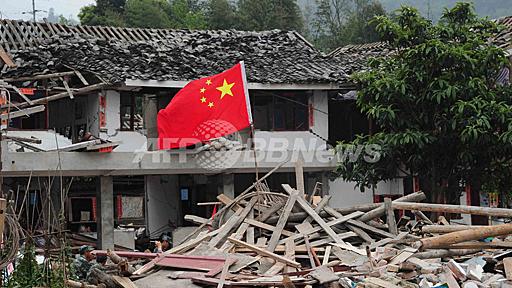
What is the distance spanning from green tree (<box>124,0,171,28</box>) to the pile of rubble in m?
26.4

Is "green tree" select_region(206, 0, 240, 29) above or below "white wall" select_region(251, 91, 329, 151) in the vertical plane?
above

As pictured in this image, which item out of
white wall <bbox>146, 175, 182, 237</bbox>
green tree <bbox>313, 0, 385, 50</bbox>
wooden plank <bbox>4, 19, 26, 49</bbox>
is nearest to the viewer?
wooden plank <bbox>4, 19, 26, 49</bbox>

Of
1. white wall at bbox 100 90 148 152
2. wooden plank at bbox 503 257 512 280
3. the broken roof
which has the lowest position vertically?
wooden plank at bbox 503 257 512 280

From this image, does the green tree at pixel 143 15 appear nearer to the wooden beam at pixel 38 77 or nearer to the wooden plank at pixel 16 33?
the wooden plank at pixel 16 33

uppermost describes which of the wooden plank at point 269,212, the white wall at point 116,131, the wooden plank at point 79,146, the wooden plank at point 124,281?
the white wall at point 116,131

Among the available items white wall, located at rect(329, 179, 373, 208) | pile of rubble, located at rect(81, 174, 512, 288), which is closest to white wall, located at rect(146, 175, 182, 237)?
white wall, located at rect(329, 179, 373, 208)

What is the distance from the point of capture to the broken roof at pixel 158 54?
809 inches

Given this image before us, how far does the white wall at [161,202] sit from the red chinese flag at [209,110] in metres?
5.34

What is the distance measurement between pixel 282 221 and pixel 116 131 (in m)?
9.52

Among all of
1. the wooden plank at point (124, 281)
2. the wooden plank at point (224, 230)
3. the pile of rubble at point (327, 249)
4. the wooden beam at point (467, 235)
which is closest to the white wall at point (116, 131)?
the pile of rubble at point (327, 249)

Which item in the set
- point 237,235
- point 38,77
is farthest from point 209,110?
point 237,235

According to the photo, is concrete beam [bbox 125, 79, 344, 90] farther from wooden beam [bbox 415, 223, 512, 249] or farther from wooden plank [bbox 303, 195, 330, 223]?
wooden beam [bbox 415, 223, 512, 249]

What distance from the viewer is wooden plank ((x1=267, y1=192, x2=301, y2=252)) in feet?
38.8

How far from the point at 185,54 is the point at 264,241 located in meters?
11.0
